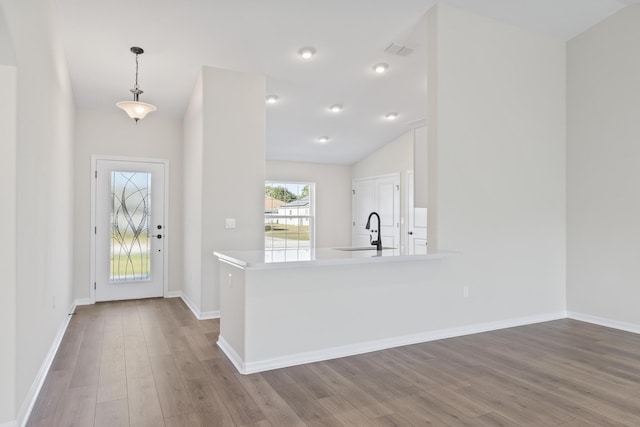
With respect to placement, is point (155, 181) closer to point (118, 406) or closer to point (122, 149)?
point (122, 149)

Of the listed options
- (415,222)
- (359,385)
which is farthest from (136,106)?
(415,222)

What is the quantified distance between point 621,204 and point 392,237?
402 cm

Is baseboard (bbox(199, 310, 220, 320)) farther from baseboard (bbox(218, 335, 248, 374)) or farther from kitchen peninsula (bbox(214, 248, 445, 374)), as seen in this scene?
A: kitchen peninsula (bbox(214, 248, 445, 374))

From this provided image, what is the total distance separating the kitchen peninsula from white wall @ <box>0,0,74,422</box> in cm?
131

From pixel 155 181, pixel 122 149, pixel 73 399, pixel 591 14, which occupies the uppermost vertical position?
pixel 591 14

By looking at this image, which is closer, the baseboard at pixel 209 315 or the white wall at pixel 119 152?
the baseboard at pixel 209 315

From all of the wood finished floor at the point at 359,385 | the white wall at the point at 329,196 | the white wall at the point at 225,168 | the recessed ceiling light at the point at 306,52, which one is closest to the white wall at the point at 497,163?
the wood finished floor at the point at 359,385

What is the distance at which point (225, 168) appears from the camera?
465cm

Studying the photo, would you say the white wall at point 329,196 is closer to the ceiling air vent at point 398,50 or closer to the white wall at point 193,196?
the white wall at point 193,196

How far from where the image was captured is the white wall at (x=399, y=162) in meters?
7.35

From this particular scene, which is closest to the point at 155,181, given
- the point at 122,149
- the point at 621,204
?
the point at 122,149

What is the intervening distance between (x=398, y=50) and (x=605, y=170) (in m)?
2.61

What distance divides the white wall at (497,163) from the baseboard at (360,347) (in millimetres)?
88

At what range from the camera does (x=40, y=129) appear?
112 inches
